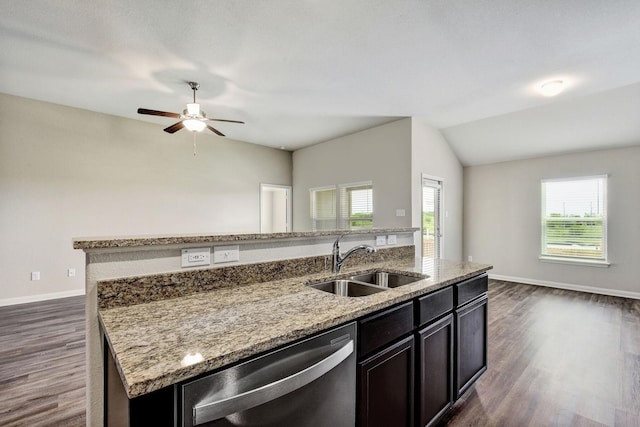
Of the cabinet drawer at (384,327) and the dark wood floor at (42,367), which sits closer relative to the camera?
the cabinet drawer at (384,327)

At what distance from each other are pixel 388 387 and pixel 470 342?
3.07ft

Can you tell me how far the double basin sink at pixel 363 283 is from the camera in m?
1.77

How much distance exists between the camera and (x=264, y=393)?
85 centimetres

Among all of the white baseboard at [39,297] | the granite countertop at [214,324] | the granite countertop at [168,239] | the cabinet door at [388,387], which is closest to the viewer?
the granite countertop at [214,324]

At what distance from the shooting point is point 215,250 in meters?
1.48

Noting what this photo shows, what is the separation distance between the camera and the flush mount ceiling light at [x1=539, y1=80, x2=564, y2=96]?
3.39 meters

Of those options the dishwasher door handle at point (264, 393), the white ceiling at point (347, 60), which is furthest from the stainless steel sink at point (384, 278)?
the white ceiling at point (347, 60)

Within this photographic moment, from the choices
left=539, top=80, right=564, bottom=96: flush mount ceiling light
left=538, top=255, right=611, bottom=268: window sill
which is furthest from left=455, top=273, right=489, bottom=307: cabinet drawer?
left=538, top=255, right=611, bottom=268: window sill

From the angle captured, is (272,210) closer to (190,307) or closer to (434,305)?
(434,305)

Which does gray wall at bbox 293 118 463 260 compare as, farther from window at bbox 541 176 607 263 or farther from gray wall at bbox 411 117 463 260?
window at bbox 541 176 607 263

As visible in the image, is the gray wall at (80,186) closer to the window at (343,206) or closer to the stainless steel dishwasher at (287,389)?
the window at (343,206)

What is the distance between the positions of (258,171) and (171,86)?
2.97 m

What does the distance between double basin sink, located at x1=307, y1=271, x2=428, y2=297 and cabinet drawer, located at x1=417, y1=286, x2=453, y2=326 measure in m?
0.18

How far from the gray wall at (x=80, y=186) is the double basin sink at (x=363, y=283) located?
436cm
